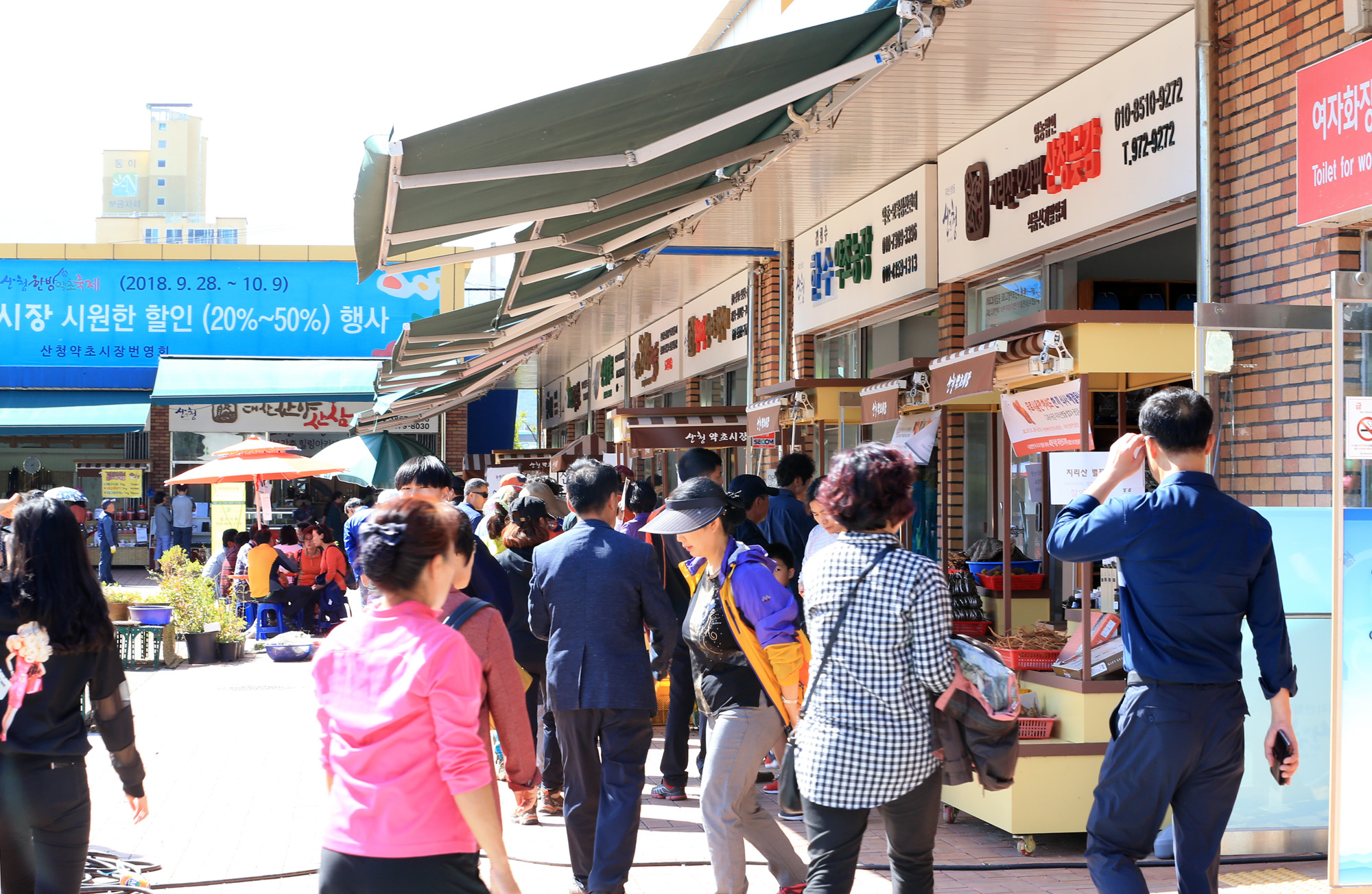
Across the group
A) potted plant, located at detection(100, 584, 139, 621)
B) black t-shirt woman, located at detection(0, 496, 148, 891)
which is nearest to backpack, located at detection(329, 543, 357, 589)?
potted plant, located at detection(100, 584, 139, 621)

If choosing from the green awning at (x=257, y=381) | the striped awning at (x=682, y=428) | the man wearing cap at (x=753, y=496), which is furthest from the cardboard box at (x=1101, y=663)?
the green awning at (x=257, y=381)

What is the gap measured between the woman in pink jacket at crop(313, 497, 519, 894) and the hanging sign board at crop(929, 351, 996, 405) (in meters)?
4.00

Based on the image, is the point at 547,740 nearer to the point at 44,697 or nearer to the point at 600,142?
the point at 600,142

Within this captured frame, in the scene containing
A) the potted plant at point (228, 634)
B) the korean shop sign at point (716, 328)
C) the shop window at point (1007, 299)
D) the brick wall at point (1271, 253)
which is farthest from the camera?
the korean shop sign at point (716, 328)

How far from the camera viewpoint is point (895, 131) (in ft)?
30.2

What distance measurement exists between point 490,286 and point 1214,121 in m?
21.4

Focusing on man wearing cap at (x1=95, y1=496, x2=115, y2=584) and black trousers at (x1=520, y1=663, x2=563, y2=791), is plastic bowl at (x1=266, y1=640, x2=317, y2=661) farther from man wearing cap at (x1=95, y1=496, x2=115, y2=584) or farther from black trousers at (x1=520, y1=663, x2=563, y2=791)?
man wearing cap at (x1=95, y1=496, x2=115, y2=584)

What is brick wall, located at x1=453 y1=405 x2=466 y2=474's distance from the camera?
92.2ft

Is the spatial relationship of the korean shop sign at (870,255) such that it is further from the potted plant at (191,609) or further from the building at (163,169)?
the building at (163,169)

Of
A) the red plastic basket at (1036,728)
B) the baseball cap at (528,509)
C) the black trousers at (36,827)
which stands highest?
the baseball cap at (528,509)

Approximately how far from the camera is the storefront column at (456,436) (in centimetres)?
2811

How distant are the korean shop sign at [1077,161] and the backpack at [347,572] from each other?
796 centimetres

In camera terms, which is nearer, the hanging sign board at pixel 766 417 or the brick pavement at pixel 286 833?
the brick pavement at pixel 286 833

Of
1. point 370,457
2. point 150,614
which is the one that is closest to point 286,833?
point 150,614
